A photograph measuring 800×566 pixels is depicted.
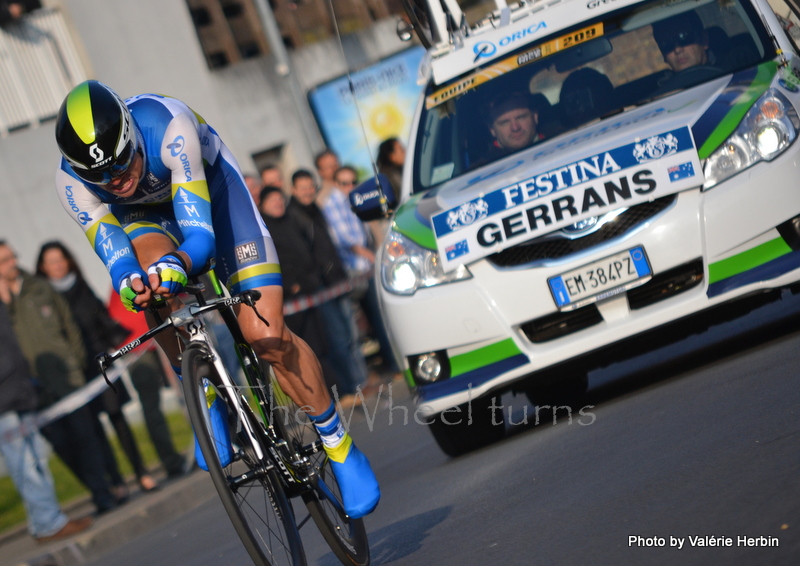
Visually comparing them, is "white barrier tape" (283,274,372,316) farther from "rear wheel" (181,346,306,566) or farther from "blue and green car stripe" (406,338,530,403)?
"rear wheel" (181,346,306,566)

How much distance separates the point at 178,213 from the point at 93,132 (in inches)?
19.1

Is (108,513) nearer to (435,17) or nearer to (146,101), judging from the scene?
(435,17)

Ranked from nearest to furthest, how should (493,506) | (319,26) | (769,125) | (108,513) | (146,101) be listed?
(146,101) < (493,506) < (769,125) < (108,513) < (319,26)

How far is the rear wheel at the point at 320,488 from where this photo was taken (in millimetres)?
5141

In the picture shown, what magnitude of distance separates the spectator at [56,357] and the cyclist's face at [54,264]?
0.34 metres

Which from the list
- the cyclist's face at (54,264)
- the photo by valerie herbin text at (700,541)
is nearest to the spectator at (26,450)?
the cyclist's face at (54,264)

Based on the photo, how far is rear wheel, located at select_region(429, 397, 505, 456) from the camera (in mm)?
7312

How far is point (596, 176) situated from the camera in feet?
21.8

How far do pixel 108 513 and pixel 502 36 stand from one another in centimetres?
496

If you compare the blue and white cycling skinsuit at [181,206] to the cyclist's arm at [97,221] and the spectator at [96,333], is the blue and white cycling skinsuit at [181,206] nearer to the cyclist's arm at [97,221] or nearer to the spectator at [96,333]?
the cyclist's arm at [97,221]

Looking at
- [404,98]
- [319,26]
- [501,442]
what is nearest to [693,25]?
[501,442]

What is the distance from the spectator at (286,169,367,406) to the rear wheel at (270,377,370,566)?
6.88 metres

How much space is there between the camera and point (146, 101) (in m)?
5.41

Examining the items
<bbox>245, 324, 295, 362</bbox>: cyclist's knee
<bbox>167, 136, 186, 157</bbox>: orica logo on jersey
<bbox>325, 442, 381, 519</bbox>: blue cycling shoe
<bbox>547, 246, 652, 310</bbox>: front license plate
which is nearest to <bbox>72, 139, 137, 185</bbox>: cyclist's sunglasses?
<bbox>167, 136, 186, 157</bbox>: orica logo on jersey
